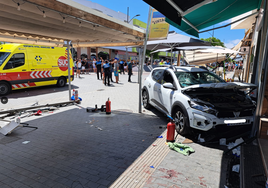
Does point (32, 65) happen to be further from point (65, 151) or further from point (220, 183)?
point (220, 183)

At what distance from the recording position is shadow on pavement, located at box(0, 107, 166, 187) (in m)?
3.25

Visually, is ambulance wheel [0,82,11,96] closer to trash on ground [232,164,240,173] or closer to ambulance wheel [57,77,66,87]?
ambulance wheel [57,77,66,87]

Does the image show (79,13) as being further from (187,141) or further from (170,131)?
(187,141)

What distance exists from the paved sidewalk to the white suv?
0.63m

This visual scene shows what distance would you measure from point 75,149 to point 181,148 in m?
2.46

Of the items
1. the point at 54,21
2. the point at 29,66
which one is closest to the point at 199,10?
the point at 54,21

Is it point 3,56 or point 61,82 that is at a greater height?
point 3,56

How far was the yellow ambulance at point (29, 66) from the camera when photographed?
33.1ft

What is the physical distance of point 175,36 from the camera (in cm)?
1227

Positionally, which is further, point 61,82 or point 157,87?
point 61,82

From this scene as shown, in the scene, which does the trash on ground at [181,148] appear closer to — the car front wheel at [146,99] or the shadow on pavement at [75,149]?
the shadow on pavement at [75,149]

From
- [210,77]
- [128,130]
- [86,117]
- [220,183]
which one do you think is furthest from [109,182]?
[210,77]

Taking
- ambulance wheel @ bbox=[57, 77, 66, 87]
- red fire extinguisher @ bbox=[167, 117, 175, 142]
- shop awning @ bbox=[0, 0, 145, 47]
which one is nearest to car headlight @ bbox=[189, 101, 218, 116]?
red fire extinguisher @ bbox=[167, 117, 175, 142]

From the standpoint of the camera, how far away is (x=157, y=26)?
21.4 feet
